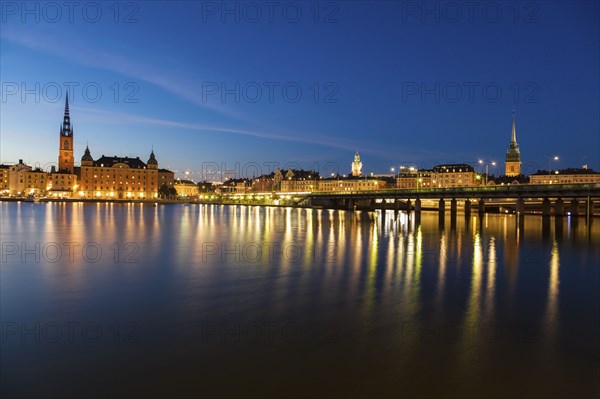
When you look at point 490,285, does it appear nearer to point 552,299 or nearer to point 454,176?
point 552,299

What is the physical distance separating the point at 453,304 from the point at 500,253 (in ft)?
58.8

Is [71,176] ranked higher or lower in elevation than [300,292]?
higher

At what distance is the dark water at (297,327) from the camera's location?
387 inches

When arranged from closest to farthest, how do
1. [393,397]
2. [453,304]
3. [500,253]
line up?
[393,397] → [453,304] → [500,253]

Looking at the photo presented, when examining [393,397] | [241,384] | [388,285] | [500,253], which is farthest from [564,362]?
[500,253]

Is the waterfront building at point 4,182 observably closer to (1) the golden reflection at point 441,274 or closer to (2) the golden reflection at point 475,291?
(1) the golden reflection at point 441,274

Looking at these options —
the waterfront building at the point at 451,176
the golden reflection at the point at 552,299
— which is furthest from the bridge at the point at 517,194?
the waterfront building at the point at 451,176

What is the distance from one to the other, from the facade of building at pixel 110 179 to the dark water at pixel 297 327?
173362 mm

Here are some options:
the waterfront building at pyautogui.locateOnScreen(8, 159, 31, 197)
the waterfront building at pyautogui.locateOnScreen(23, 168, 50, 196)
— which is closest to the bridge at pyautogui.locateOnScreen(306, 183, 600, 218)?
the waterfront building at pyautogui.locateOnScreen(23, 168, 50, 196)

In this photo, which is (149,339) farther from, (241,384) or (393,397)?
(393,397)

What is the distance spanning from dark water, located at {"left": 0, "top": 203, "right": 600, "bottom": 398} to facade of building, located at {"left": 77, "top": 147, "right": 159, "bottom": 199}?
569 ft

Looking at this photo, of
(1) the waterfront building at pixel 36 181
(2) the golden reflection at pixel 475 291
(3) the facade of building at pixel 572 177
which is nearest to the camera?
(2) the golden reflection at pixel 475 291

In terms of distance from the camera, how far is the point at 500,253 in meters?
32.7

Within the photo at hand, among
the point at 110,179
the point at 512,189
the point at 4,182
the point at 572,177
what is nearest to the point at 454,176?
the point at 572,177
